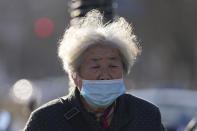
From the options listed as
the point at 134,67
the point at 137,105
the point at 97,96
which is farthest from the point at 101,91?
the point at 134,67

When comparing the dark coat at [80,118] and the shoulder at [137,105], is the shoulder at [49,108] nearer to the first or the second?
the dark coat at [80,118]

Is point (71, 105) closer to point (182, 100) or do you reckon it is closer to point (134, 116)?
point (134, 116)

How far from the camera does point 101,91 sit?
17.4ft

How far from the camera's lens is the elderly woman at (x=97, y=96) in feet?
17.2

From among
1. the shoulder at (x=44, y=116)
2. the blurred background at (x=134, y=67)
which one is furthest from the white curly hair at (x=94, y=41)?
the blurred background at (x=134, y=67)

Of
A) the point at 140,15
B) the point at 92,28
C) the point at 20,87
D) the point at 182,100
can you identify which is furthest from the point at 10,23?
the point at 92,28

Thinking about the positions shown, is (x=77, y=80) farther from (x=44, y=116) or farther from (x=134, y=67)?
(x=134, y=67)

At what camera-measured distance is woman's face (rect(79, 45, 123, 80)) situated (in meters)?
5.25

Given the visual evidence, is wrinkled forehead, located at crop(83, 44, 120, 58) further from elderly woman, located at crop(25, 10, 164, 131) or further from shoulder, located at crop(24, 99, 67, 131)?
shoulder, located at crop(24, 99, 67, 131)

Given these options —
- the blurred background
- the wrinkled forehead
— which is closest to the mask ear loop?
the wrinkled forehead

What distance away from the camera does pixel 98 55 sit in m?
5.28

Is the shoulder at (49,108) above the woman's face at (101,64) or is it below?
below

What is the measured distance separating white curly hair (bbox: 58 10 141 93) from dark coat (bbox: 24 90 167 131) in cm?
24

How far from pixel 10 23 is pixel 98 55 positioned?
168 feet
